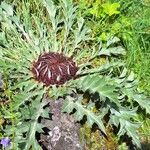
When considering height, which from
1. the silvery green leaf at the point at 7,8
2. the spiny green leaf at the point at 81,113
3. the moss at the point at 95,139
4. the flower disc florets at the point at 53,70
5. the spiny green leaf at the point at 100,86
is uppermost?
the silvery green leaf at the point at 7,8

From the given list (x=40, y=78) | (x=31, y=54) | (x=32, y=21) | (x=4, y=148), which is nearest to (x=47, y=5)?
(x=32, y=21)

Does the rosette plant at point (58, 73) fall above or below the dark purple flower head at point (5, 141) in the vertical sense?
above

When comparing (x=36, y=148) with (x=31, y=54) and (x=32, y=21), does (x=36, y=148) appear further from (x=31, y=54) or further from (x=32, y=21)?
(x=32, y=21)

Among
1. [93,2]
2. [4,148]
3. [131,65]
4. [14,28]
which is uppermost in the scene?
[93,2]

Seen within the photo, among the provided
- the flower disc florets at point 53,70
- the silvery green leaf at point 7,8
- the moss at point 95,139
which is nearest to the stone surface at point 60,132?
the moss at point 95,139

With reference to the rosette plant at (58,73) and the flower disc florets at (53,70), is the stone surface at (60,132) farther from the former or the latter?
the flower disc florets at (53,70)

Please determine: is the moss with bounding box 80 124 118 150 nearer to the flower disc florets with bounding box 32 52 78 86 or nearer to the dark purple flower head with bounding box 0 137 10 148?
the flower disc florets with bounding box 32 52 78 86

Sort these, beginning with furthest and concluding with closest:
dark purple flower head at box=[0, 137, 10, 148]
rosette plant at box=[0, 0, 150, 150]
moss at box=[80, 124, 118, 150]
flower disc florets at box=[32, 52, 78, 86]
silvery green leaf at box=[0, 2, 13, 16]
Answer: silvery green leaf at box=[0, 2, 13, 16] → flower disc florets at box=[32, 52, 78, 86] → moss at box=[80, 124, 118, 150] → rosette plant at box=[0, 0, 150, 150] → dark purple flower head at box=[0, 137, 10, 148]

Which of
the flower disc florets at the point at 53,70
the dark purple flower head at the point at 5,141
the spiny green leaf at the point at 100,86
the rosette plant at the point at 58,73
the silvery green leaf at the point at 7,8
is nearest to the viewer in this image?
the dark purple flower head at the point at 5,141

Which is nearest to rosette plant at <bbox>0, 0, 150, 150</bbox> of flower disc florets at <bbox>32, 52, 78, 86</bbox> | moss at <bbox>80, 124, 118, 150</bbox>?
flower disc florets at <bbox>32, 52, 78, 86</bbox>
